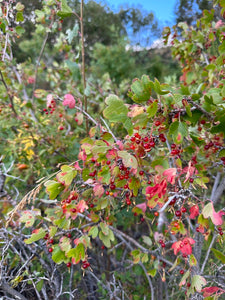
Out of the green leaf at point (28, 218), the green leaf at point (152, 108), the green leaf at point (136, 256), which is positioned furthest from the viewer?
the green leaf at point (136, 256)

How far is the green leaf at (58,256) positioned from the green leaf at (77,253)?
0.22ft

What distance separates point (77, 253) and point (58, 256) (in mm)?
87

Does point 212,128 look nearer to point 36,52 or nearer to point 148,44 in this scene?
point 148,44

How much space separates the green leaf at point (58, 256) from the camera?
912mm

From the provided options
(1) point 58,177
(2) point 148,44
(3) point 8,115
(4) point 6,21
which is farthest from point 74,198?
(2) point 148,44

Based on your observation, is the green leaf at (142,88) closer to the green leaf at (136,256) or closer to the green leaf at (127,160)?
the green leaf at (127,160)

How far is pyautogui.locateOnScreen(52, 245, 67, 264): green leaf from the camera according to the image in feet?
2.99

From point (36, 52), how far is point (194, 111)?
2.48 m

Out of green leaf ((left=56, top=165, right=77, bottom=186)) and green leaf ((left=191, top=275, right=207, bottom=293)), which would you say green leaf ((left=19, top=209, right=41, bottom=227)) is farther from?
green leaf ((left=191, top=275, right=207, bottom=293))

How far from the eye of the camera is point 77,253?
875mm

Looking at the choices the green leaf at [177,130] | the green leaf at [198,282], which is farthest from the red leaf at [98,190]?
the green leaf at [198,282]

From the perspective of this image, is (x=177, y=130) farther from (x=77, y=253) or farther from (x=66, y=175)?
(x=77, y=253)

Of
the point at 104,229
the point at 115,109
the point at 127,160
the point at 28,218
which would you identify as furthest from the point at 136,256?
the point at 115,109

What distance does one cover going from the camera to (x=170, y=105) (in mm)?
798
